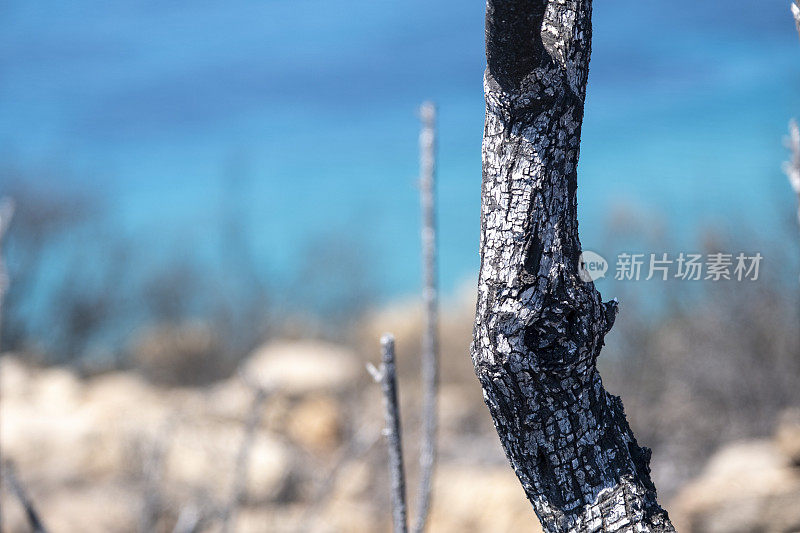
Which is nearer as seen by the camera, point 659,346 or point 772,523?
point 772,523

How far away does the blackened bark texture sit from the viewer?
1189mm

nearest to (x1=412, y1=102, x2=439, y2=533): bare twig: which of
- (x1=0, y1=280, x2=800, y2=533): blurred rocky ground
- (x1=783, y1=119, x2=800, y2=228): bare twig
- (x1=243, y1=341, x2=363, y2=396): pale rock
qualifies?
(x1=0, y1=280, x2=800, y2=533): blurred rocky ground

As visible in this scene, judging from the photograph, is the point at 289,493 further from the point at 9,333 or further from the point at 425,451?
the point at 9,333

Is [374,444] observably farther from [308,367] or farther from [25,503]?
[308,367]

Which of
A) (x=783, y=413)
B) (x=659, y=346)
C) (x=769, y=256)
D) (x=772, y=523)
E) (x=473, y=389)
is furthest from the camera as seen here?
(x=473, y=389)

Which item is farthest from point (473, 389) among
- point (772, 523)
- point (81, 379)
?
point (81, 379)

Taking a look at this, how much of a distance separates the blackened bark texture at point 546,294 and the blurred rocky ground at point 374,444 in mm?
1574

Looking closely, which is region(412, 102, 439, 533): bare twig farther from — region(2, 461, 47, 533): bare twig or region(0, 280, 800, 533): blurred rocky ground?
region(2, 461, 47, 533): bare twig

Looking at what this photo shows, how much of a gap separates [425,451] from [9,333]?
13.0 m

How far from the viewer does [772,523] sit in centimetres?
379

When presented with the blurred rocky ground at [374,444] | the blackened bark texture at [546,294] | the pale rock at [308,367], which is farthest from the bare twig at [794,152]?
the pale rock at [308,367]

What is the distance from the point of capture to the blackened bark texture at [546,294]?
1189 millimetres

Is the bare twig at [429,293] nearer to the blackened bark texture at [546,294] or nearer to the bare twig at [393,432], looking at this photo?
the bare twig at [393,432]

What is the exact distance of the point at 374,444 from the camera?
15.3 ft
